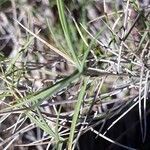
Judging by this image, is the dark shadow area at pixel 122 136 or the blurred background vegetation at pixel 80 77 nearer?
the blurred background vegetation at pixel 80 77

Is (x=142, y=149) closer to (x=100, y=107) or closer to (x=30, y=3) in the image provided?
(x=100, y=107)

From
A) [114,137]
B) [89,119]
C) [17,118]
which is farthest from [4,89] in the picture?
[114,137]

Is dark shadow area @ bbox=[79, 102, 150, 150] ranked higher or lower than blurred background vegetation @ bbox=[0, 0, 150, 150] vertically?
lower

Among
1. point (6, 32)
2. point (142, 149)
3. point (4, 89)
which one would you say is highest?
point (6, 32)

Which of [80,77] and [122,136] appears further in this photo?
[122,136]

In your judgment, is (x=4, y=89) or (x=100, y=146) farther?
(x=100, y=146)

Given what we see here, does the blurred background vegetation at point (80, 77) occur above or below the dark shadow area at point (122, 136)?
above

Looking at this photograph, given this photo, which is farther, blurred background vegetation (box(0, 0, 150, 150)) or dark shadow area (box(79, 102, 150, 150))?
dark shadow area (box(79, 102, 150, 150))

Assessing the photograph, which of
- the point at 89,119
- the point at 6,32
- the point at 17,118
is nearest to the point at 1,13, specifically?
the point at 6,32

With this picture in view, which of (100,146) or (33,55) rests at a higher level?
(33,55)

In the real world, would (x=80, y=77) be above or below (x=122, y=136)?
above
